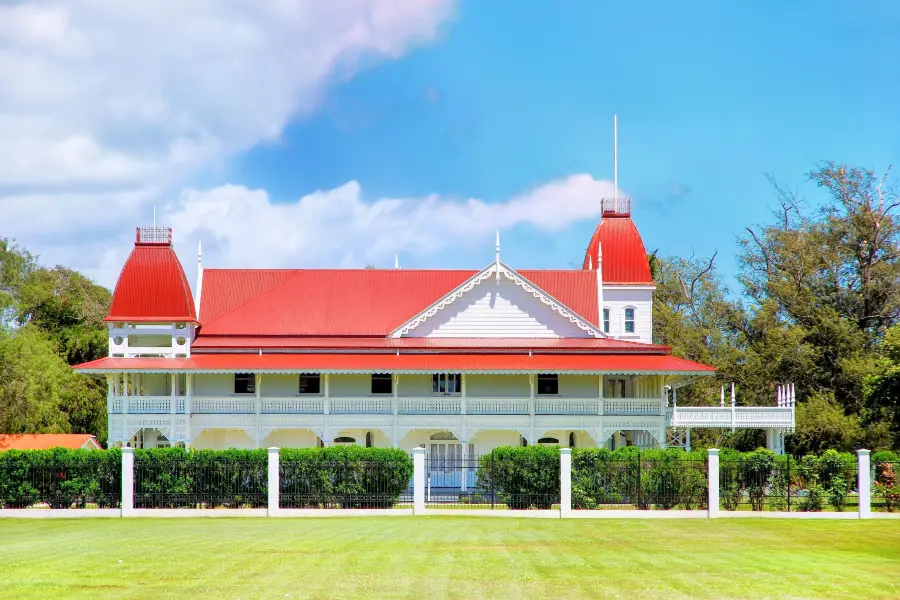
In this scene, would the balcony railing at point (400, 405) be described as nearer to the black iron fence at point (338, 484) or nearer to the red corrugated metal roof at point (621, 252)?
the red corrugated metal roof at point (621, 252)

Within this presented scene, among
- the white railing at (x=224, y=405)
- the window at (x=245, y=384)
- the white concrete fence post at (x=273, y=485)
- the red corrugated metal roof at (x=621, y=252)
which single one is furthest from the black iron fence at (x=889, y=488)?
the window at (x=245, y=384)

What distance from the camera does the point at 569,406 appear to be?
4497 centimetres

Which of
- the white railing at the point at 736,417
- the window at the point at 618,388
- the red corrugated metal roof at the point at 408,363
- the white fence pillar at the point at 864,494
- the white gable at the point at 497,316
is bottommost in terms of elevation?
the white fence pillar at the point at 864,494

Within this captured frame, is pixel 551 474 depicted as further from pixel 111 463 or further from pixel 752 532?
pixel 111 463

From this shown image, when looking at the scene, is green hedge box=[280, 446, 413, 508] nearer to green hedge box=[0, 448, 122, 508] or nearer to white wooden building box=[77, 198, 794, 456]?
green hedge box=[0, 448, 122, 508]

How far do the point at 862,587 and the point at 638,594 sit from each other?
3385 millimetres

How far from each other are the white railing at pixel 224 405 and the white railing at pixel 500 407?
27.3 feet

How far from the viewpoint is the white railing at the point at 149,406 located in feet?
147

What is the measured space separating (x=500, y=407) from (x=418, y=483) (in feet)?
44.5

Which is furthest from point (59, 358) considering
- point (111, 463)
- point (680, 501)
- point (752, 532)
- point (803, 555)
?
point (803, 555)

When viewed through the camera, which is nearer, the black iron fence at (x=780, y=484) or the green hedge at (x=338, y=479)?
the black iron fence at (x=780, y=484)

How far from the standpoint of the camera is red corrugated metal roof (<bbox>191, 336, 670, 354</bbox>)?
46.5 meters

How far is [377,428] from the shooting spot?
44812 millimetres

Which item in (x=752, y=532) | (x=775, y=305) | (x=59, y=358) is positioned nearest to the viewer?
(x=752, y=532)
